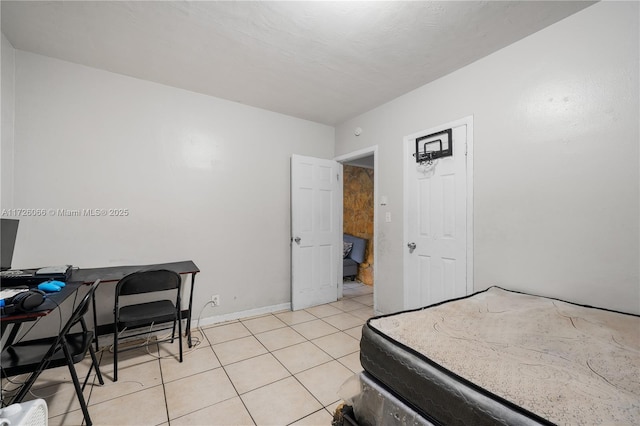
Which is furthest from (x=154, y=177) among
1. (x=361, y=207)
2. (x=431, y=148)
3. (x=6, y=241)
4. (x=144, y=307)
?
(x=361, y=207)

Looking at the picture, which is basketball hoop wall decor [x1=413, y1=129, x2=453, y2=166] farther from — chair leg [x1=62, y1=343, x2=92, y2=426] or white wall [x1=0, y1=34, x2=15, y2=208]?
white wall [x1=0, y1=34, x2=15, y2=208]

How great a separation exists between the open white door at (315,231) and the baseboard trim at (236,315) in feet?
0.61

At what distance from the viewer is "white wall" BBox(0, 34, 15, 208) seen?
2084mm

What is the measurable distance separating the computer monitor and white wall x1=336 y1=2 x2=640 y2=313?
144 inches

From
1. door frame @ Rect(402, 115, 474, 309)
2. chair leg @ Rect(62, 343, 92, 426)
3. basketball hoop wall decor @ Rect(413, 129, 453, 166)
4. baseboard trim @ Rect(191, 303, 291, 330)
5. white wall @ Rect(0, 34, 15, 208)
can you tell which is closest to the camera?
chair leg @ Rect(62, 343, 92, 426)

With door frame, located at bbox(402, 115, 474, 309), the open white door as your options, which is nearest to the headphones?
the open white door

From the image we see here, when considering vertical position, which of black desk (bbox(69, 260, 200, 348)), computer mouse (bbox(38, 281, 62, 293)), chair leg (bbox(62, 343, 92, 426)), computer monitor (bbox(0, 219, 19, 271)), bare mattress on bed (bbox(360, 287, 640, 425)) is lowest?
chair leg (bbox(62, 343, 92, 426))

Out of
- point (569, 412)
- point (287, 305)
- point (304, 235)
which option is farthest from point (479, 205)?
point (287, 305)

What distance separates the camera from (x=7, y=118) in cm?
214

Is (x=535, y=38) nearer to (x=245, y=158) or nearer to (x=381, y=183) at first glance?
(x=381, y=183)

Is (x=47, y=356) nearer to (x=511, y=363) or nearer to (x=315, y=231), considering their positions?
(x=511, y=363)

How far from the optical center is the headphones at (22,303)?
4.49 ft

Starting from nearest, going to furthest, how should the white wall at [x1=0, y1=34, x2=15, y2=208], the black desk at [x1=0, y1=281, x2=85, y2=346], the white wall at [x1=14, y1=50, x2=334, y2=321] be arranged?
the black desk at [x1=0, y1=281, x2=85, y2=346] < the white wall at [x1=0, y1=34, x2=15, y2=208] < the white wall at [x1=14, y1=50, x2=334, y2=321]

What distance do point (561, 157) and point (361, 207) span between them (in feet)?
12.3
